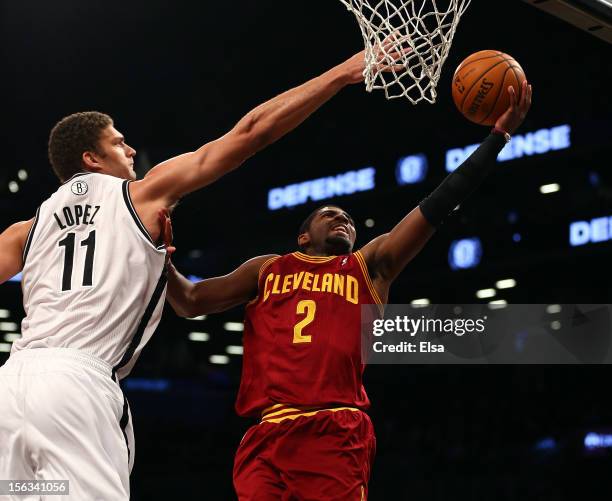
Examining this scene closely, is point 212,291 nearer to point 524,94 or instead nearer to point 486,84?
point 486,84

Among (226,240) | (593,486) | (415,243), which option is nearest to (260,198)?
(226,240)

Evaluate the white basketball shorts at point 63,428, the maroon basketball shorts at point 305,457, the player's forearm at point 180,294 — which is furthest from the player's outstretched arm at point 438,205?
the white basketball shorts at point 63,428

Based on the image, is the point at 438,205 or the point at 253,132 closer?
the point at 253,132

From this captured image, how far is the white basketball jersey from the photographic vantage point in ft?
9.84

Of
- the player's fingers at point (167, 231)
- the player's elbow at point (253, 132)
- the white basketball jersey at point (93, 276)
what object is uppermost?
the player's elbow at point (253, 132)

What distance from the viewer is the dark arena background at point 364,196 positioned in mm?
11266

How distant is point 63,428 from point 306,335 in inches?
69.5

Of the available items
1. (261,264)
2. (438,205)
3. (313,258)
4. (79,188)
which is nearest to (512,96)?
(438,205)

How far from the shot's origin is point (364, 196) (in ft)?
50.9

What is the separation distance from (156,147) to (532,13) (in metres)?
6.05

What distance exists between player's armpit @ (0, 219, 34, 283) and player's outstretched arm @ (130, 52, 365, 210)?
0.46 m

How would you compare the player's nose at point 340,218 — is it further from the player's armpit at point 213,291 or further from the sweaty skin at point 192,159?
→ the sweaty skin at point 192,159

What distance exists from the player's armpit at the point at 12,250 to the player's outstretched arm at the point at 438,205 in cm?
183

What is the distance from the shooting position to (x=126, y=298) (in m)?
3.07
